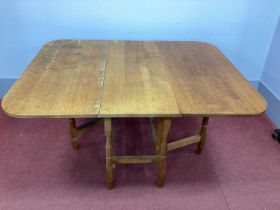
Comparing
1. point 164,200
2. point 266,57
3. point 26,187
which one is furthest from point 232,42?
point 26,187

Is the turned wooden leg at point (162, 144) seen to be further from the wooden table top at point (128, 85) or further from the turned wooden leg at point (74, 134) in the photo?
the turned wooden leg at point (74, 134)

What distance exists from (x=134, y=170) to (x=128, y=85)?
757 mm

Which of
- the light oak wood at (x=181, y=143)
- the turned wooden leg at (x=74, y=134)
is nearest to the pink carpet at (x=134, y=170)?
the turned wooden leg at (x=74, y=134)

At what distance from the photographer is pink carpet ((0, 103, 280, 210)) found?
1.66 m

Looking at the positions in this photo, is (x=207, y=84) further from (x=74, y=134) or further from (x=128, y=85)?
(x=74, y=134)

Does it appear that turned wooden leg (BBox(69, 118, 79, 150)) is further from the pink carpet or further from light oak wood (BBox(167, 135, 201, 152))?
light oak wood (BBox(167, 135, 201, 152))

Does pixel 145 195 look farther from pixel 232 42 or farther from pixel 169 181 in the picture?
pixel 232 42

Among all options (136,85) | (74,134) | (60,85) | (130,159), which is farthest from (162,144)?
(74,134)

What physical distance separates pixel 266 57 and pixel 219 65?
1.19m

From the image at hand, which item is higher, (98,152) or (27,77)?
(27,77)

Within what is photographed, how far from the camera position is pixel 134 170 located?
1886mm

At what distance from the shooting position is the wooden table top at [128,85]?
1.20 m

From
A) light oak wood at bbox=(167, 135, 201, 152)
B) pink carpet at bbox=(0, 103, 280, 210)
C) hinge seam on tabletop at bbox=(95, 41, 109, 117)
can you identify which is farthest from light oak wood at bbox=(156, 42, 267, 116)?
pink carpet at bbox=(0, 103, 280, 210)

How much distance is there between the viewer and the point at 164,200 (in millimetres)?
1662
